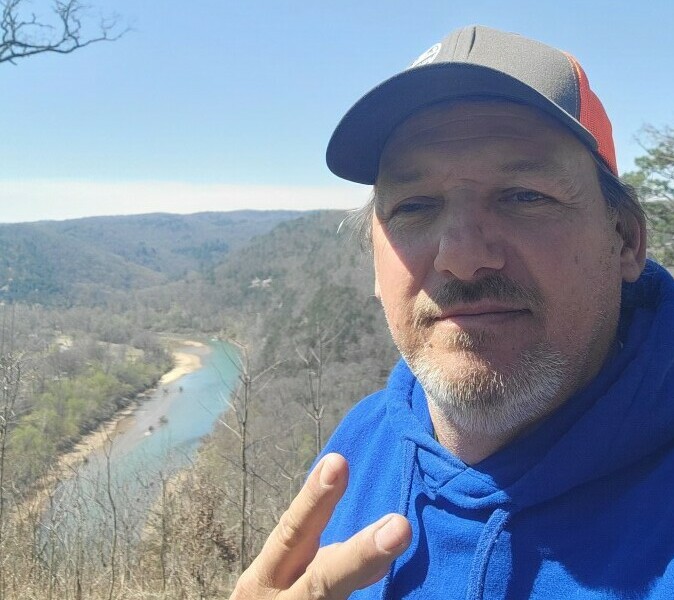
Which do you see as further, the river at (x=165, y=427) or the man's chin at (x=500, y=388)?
the river at (x=165, y=427)

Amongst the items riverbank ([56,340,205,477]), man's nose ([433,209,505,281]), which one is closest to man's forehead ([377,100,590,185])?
man's nose ([433,209,505,281])

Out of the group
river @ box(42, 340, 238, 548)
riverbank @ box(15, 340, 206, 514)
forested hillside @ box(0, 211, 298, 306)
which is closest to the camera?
riverbank @ box(15, 340, 206, 514)

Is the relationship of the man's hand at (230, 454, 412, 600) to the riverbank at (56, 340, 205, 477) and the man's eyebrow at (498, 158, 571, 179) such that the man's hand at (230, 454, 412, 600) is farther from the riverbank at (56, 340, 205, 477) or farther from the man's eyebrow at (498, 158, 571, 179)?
the riverbank at (56, 340, 205, 477)

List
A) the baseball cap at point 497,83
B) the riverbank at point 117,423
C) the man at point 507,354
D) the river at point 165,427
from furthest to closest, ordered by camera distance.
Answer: the river at point 165,427 < the riverbank at point 117,423 < the baseball cap at point 497,83 < the man at point 507,354

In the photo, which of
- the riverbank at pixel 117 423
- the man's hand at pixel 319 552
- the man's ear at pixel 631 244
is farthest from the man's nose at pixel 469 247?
the riverbank at pixel 117 423

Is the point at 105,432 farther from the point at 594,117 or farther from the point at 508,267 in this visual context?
the point at 594,117

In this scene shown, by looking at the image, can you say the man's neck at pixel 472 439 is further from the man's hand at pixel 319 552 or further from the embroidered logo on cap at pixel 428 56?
the embroidered logo on cap at pixel 428 56

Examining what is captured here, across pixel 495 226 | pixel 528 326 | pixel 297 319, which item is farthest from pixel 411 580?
pixel 297 319

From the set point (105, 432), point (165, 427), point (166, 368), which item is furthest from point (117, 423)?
point (166, 368)

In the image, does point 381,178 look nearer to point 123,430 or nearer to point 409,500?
point 409,500
